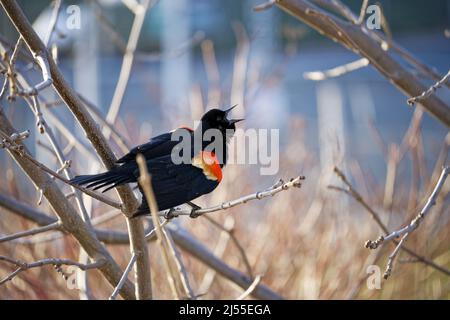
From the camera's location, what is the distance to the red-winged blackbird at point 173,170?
86.8 inches

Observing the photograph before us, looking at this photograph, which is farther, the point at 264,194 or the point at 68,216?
the point at 68,216

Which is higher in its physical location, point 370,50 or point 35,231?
point 370,50

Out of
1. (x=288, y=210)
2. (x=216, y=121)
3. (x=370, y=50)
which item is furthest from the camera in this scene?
(x=288, y=210)

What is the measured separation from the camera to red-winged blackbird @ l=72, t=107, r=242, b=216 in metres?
2.21

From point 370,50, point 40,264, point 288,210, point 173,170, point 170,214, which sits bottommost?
point 40,264

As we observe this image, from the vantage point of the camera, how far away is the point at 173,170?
2.39m

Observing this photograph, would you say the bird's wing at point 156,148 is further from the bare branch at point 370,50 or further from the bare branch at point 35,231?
the bare branch at point 370,50

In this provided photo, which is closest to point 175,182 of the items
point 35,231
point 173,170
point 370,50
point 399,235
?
point 173,170

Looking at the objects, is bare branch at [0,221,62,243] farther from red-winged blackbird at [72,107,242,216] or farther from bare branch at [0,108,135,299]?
red-winged blackbird at [72,107,242,216]

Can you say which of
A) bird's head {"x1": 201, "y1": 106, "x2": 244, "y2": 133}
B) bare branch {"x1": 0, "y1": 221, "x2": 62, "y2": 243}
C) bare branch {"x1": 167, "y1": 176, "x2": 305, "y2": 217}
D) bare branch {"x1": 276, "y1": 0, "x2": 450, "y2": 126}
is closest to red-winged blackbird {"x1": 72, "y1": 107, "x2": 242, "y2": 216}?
bird's head {"x1": 201, "y1": 106, "x2": 244, "y2": 133}

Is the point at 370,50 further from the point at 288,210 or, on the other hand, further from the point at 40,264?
the point at 288,210

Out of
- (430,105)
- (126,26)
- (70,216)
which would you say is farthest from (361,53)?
(126,26)

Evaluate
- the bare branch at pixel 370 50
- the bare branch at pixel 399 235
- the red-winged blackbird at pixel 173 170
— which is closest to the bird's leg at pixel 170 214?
the red-winged blackbird at pixel 173 170
